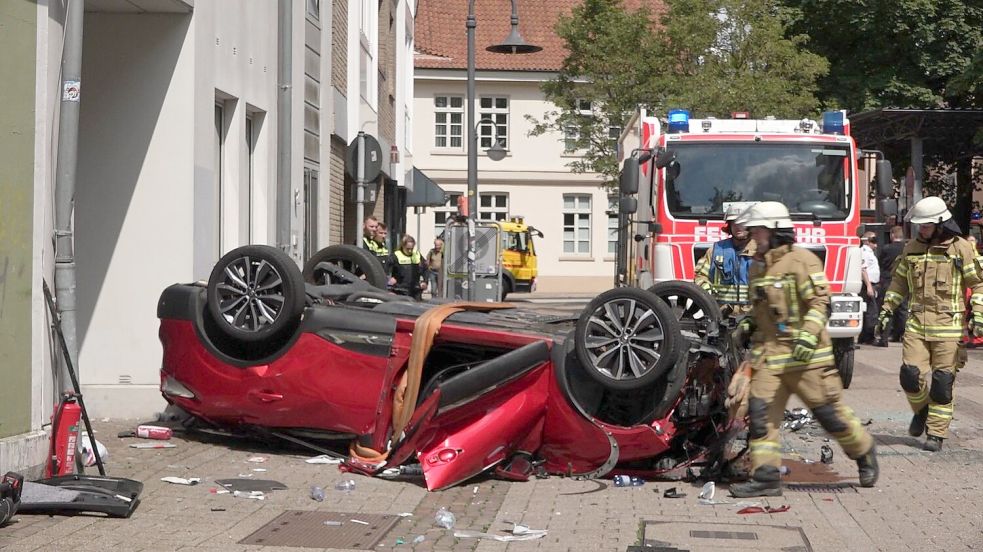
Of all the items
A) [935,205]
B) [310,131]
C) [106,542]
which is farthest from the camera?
[310,131]

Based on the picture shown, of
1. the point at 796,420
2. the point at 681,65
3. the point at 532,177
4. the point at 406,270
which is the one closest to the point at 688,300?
the point at 796,420

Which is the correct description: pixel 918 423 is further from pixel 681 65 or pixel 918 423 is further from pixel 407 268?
pixel 681 65

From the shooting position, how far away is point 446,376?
9008 millimetres

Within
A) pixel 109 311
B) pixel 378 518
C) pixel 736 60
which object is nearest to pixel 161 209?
pixel 109 311

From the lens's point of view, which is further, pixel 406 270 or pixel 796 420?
pixel 406 270

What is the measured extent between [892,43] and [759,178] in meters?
24.3

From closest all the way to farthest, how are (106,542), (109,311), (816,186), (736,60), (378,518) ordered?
(106,542)
(378,518)
(109,311)
(816,186)
(736,60)

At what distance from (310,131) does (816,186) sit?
631cm

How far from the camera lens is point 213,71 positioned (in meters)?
12.4

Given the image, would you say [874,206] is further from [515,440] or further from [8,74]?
[8,74]

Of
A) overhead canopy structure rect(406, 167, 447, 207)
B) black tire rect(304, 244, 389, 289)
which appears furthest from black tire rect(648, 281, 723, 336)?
overhead canopy structure rect(406, 167, 447, 207)

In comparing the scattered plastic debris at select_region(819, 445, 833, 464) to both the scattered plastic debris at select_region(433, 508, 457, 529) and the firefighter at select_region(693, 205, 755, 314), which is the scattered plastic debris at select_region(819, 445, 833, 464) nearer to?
the firefighter at select_region(693, 205, 755, 314)

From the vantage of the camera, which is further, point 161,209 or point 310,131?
point 310,131

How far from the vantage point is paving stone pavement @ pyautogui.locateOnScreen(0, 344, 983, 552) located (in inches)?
267
